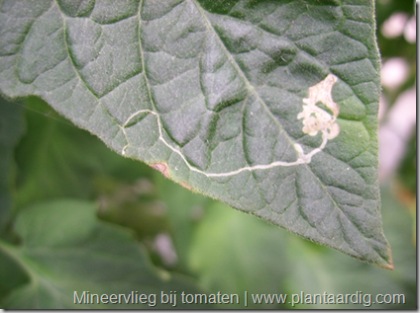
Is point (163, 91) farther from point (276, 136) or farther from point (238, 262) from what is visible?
point (238, 262)

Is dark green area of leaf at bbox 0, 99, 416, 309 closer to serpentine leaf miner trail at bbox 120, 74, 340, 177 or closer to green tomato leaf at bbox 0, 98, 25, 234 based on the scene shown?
green tomato leaf at bbox 0, 98, 25, 234

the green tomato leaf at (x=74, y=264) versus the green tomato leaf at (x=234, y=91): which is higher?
the green tomato leaf at (x=234, y=91)

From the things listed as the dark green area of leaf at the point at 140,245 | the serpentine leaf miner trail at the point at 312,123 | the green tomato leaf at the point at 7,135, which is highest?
the serpentine leaf miner trail at the point at 312,123

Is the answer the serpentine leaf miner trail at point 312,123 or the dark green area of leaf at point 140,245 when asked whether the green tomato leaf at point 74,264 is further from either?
the serpentine leaf miner trail at point 312,123

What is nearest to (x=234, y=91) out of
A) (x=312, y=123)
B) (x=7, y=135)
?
(x=312, y=123)

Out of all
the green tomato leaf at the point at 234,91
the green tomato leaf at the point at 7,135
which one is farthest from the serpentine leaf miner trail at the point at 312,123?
the green tomato leaf at the point at 7,135

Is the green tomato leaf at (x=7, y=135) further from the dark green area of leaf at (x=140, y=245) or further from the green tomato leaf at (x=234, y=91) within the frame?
the green tomato leaf at (x=234, y=91)

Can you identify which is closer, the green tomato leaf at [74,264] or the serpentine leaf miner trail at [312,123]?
the serpentine leaf miner trail at [312,123]

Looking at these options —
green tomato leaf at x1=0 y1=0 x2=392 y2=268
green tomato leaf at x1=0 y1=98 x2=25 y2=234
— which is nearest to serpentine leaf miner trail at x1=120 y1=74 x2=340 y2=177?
green tomato leaf at x1=0 y1=0 x2=392 y2=268
